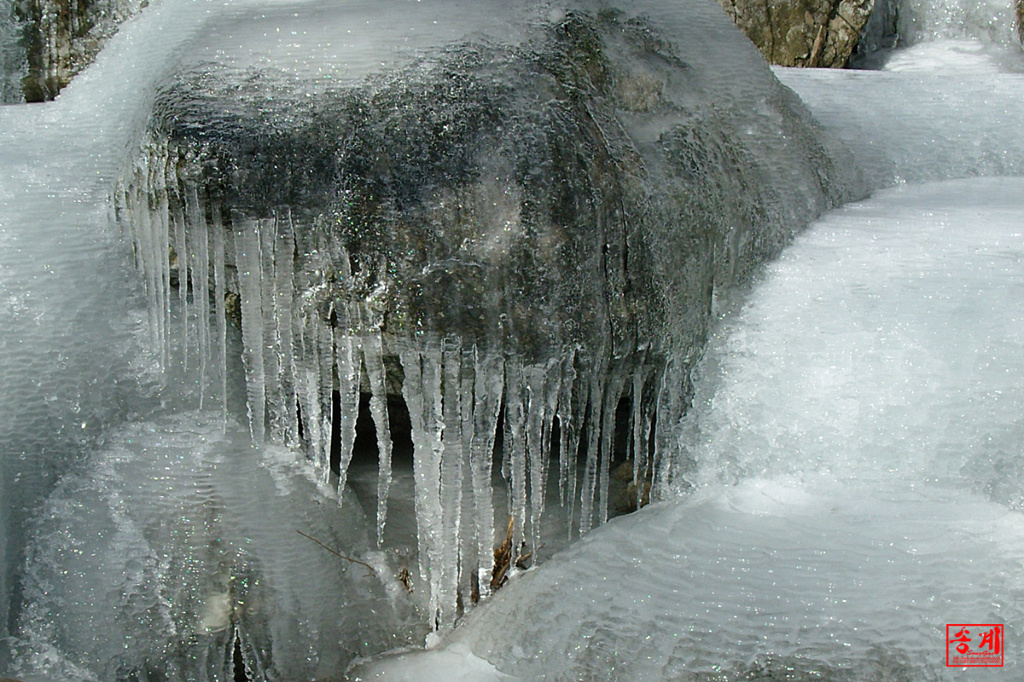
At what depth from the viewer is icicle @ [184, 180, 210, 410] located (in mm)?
2168

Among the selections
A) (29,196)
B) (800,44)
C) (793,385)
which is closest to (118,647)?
(29,196)

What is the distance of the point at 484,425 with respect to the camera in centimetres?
209

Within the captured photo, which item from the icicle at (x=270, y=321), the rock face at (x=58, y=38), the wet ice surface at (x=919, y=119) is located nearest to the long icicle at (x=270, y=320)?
the icicle at (x=270, y=321)

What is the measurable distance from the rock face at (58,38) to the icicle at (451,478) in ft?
7.03

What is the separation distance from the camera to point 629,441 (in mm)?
2332

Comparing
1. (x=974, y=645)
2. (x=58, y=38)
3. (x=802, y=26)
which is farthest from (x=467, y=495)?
(x=802, y=26)

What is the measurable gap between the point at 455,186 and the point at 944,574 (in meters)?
1.18

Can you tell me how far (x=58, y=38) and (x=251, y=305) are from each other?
1.98 metres

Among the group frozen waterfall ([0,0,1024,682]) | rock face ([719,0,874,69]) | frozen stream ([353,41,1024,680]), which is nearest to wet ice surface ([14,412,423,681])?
frozen waterfall ([0,0,1024,682])

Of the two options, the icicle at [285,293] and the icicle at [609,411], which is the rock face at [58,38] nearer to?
the icicle at [285,293]

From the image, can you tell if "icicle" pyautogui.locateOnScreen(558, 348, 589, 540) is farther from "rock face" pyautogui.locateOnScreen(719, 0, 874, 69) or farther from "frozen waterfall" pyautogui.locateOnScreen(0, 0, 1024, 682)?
"rock face" pyautogui.locateOnScreen(719, 0, 874, 69)

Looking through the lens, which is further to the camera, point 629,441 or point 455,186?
point 629,441

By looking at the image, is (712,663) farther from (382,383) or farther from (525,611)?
(382,383)

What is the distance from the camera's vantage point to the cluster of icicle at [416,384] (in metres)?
2.08
